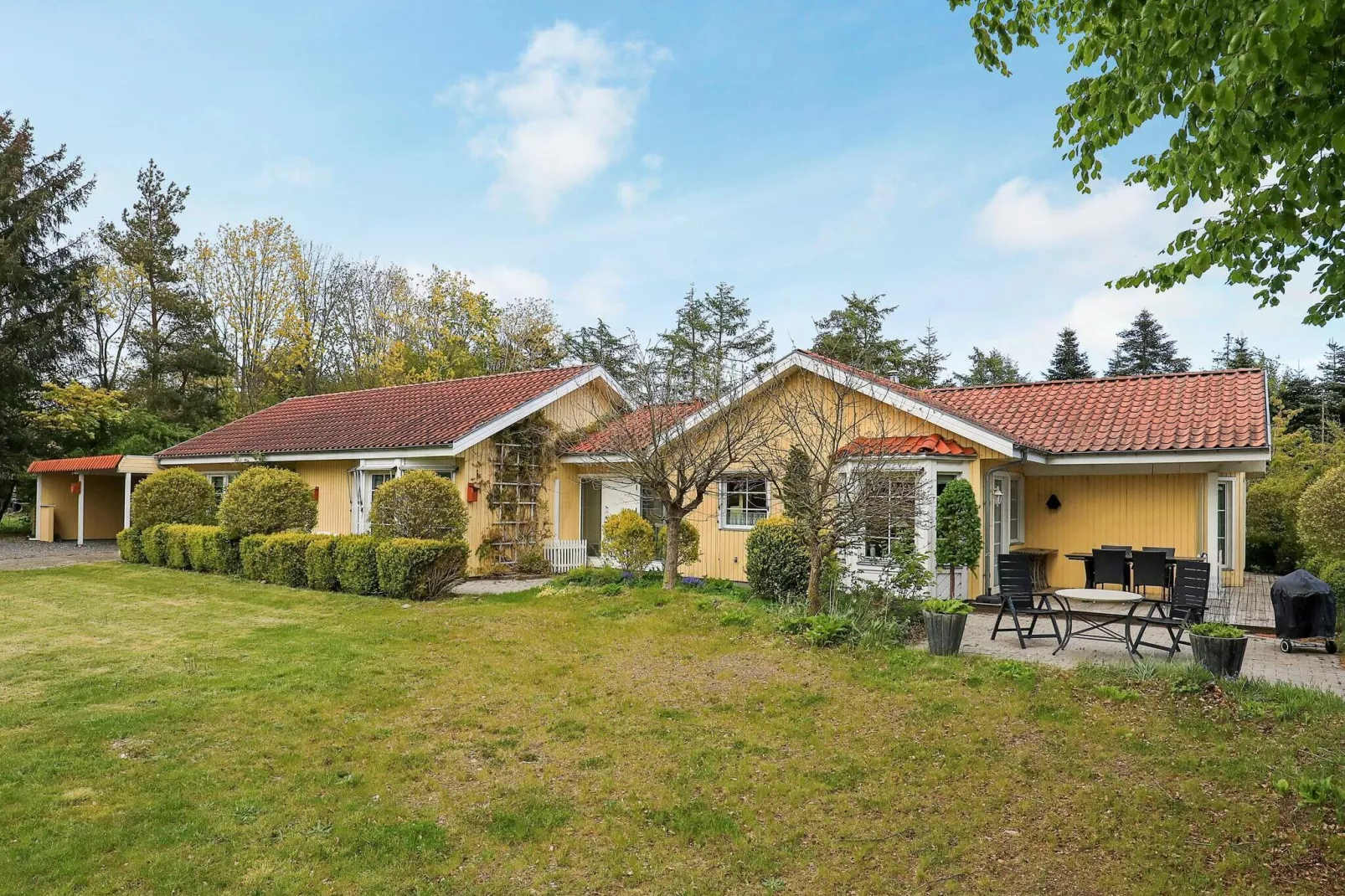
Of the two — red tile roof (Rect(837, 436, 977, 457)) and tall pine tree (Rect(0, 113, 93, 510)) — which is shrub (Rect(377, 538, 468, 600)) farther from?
tall pine tree (Rect(0, 113, 93, 510))

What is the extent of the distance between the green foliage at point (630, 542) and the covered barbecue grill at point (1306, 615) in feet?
32.4

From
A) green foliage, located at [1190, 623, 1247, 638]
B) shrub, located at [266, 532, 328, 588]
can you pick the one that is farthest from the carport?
green foliage, located at [1190, 623, 1247, 638]

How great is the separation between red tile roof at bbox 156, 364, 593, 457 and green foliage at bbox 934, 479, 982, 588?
925 centimetres

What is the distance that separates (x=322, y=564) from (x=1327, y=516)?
670 inches

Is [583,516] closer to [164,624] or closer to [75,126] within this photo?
[164,624]

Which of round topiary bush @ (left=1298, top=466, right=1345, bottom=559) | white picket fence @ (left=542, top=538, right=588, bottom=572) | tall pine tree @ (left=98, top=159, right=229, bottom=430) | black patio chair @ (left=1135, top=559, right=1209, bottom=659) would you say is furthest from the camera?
tall pine tree @ (left=98, top=159, right=229, bottom=430)

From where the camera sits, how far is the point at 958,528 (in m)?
12.5

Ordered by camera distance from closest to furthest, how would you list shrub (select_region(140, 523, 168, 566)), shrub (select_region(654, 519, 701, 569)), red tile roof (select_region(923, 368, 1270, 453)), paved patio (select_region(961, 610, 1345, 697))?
paved patio (select_region(961, 610, 1345, 697)) < red tile roof (select_region(923, 368, 1270, 453)) < shrub (select_region(654, 519, 701, 569)) < shrub (select_region(140, 523, 168, 566))

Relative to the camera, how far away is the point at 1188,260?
5.44 meters

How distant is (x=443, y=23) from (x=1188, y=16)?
42.4 ft

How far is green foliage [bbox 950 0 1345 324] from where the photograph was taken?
11.6 feet

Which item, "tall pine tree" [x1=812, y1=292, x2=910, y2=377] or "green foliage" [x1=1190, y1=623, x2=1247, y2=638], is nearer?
"green foliage" [x1=1190, y1=623, x2=1247, y2=638]

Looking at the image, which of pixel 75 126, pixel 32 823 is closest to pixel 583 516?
pixel 32 823

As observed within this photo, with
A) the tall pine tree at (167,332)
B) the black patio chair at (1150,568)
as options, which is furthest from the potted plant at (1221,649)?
the tall pine tree at (167,332)
